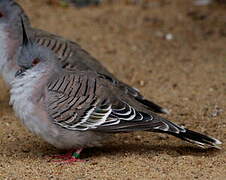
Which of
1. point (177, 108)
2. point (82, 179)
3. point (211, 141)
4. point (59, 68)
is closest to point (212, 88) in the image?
point (177, 108)

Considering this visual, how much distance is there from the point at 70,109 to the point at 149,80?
9.22 feet

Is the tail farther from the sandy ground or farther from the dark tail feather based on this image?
the sandy ground

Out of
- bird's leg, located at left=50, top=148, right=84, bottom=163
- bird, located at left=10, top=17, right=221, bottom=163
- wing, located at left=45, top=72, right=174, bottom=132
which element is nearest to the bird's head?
bird, located at left=10, top=17, right=221, bottom=163

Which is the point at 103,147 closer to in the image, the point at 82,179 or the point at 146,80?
the point at 82,179

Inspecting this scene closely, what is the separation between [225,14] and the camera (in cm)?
1030

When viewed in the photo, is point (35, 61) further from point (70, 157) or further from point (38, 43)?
point (38, 43)

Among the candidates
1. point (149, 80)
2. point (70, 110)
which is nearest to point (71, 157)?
point (70, 110)

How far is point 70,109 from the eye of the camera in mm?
5531

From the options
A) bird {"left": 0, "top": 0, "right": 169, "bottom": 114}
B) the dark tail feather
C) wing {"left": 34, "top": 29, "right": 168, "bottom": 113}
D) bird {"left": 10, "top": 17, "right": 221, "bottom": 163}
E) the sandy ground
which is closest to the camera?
the sandy ground

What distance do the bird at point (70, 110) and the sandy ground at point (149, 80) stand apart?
234mm

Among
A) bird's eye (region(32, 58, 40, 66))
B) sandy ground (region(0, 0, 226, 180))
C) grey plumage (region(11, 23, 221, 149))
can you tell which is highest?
bird's eye (region(32, 58, 40, 66))

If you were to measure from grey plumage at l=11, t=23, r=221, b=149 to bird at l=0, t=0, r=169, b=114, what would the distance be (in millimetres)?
802

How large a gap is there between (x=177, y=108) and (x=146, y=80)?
108 centimetres

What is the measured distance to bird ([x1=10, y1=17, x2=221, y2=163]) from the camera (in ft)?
18.0
